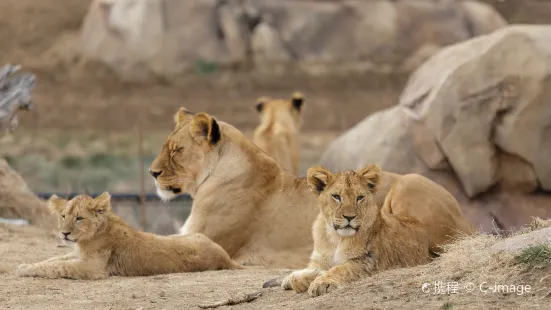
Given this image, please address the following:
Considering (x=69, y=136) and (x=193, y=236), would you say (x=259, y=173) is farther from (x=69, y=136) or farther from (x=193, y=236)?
(x=69, y=136)

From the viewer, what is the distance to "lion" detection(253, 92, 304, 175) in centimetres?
1178

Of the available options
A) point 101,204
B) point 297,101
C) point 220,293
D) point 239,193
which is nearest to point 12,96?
point 297,101

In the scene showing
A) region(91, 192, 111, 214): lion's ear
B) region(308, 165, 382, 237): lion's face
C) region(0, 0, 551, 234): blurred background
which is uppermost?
region(308, 165, 382, 237): lion's face

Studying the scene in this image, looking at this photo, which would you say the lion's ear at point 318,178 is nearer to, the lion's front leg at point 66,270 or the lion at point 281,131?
the lion's front leg at point 66,270

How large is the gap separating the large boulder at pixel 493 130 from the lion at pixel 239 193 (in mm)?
2927

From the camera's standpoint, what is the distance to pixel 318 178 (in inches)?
268

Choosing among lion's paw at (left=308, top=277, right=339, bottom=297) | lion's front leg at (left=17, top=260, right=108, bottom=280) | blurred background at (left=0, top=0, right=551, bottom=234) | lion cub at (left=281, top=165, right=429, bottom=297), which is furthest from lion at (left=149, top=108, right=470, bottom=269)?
blurred background at (left=0, top=0, right=551, bottom=234)

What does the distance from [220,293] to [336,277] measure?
1.01 meters

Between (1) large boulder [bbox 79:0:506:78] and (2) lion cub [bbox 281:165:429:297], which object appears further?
(1) large boulder [bbox 79:0:506:78]

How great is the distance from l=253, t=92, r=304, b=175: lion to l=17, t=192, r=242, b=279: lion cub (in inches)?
125

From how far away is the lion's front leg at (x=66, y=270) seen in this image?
26.3ft

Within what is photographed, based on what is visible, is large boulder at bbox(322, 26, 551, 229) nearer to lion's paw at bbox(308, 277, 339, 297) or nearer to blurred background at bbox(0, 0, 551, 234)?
lion's paw at bbox(308, 277, 339, 297)

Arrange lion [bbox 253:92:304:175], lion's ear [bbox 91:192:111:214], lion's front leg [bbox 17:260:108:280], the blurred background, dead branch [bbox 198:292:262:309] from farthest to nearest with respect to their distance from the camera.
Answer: the blurred background → lion [bbox 253:92:304:175] → lion's ear [bbox 91:192:111:214] → lion's front leg [bbox 17:260:108:280] → dead branch [bbox 198:292:262:309]

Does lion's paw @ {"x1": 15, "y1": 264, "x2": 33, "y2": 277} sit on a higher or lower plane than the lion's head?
lower
